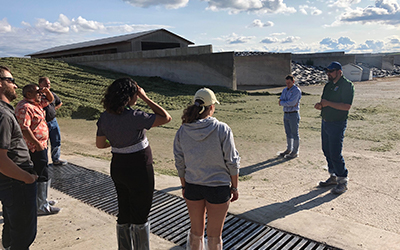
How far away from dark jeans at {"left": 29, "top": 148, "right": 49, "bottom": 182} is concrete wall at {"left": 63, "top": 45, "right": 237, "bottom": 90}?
62.3ft

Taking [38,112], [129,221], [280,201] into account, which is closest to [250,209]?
[280,201]

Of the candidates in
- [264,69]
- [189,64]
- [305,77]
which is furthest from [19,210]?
[305,77]

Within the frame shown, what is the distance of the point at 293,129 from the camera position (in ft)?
22.1

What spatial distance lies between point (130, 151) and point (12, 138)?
0.94m

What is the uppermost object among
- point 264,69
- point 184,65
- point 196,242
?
point 184,65

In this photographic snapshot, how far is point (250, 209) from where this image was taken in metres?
4.08

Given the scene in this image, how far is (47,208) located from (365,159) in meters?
6.08

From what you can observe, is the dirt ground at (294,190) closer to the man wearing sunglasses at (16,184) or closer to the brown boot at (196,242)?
the brown boot at (196,242)

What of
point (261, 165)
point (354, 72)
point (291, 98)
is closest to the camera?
point (261, 165)

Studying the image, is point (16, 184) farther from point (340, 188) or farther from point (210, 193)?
point (340, 188)

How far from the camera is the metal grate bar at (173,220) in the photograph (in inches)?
130

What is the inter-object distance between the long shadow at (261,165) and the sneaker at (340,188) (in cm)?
169

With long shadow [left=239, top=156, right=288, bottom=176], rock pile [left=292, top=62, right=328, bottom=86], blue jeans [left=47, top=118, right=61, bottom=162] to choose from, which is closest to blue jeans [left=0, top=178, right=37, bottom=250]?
blue jeans [left=47, top=118, right=61, bottom=162]

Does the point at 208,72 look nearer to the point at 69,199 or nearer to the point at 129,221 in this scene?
the point at 69,199
